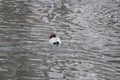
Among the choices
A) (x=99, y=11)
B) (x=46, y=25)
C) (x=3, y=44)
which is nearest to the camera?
(x=3, y=44)

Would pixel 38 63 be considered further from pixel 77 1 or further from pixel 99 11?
pixel 77 1

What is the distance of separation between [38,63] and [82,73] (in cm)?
237

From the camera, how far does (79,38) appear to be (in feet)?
74.6

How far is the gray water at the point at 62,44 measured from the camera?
16.5 m

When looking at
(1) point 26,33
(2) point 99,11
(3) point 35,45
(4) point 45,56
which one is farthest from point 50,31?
(2) point 99,11

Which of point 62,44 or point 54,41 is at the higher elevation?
point 54,41

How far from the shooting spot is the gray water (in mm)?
16484

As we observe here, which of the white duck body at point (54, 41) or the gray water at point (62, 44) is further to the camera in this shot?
the white duck body at point (54, 41)

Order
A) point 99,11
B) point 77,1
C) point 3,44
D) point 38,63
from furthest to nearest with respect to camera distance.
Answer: point 77,1
point 99,11
point 3,44
point 38,63

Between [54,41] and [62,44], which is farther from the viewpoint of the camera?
[62,44]

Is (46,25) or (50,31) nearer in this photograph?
(50,31)

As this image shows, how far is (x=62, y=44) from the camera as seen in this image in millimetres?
21281

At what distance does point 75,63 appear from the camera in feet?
58.5

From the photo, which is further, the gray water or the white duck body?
the white duck body
